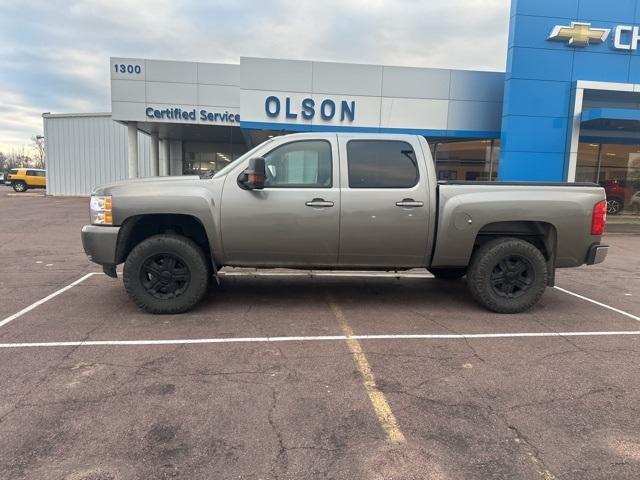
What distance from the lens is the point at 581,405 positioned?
356cm

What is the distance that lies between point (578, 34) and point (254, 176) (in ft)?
49.0

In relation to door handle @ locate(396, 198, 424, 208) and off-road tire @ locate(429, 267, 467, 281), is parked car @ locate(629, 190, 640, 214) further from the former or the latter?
door handle @ locate(396, 198, 424, 208)

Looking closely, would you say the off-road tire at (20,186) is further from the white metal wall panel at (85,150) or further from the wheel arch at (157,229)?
the wheel arch at (157,229)

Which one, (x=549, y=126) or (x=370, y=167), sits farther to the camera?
(x=549, y=126)

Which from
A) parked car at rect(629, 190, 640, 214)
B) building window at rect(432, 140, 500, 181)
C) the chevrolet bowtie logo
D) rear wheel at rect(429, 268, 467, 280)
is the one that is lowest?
rear wheel at rect(429, 268, 467, 280)

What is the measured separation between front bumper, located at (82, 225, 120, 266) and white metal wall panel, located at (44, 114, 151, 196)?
Result: 27706mm

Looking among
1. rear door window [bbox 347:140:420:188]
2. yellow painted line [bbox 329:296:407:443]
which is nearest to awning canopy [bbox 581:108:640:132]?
rear door window [bbox 347:140:420:188]

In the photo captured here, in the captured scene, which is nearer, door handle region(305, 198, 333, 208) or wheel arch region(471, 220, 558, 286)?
door handle region(305, 198, 333, 208)

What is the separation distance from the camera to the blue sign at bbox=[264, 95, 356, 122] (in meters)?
17.0

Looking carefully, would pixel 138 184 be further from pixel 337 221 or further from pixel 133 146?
pixel 133 146

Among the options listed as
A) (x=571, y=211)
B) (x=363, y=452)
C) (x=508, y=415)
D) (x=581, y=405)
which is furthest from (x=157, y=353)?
(x=571, y=211)

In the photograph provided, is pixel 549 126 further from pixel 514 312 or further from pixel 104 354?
pixel 104 354

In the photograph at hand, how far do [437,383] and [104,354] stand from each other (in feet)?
9.48

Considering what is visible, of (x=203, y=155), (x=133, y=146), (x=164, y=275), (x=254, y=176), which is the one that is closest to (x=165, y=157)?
(x=203, y=155)
